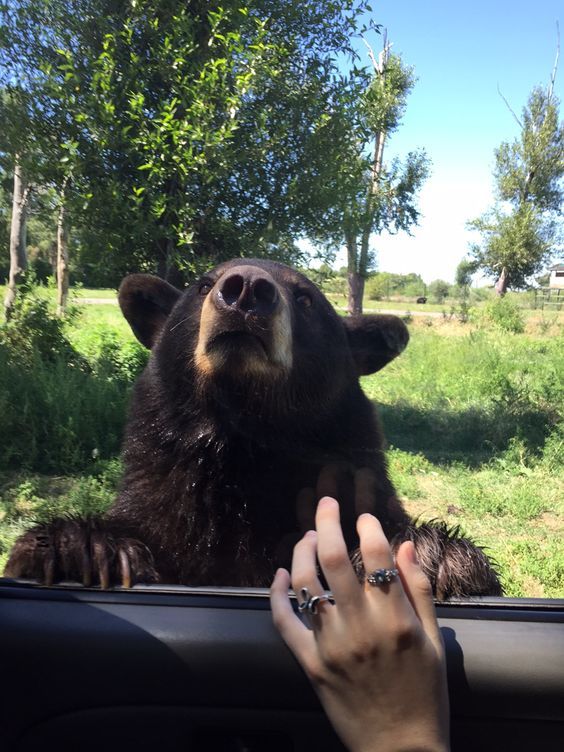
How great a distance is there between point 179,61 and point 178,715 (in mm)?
1641

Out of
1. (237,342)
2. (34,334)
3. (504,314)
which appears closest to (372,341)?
(504,314)

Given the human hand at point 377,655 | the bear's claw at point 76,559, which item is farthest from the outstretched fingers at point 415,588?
the bear's claw at point 76,559

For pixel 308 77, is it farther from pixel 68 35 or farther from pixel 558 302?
pixel 558 302

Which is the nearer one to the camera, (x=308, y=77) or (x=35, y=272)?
(x=308, y=77)

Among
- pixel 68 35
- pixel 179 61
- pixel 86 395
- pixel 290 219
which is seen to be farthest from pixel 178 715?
pixel 68 35

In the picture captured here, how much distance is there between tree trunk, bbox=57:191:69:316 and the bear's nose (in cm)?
56

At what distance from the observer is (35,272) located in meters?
2.04

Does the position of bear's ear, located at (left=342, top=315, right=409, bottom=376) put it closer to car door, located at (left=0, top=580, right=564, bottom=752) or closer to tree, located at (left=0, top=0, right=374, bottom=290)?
tree, located at (left=0, top=0, right=374, bottom=290)

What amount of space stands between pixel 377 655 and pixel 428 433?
1.28 meters

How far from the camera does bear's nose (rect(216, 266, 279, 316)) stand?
1.55 m

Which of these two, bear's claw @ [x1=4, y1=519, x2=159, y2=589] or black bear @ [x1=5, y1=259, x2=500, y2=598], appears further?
black bear @ [x1=5, y1=259, x2=500, y2=598]

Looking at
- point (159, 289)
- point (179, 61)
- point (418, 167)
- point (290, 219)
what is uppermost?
point (179, 61)

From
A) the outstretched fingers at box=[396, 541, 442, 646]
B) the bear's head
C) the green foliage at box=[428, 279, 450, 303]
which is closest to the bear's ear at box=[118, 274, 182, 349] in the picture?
the bear's head

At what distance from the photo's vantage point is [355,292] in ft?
6.35
